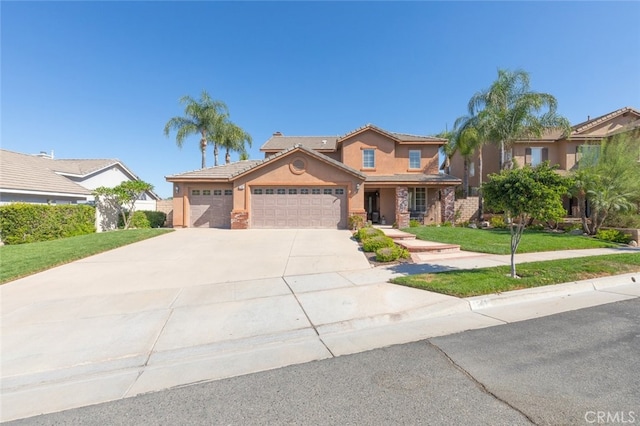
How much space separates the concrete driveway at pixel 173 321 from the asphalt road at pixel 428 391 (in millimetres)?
331

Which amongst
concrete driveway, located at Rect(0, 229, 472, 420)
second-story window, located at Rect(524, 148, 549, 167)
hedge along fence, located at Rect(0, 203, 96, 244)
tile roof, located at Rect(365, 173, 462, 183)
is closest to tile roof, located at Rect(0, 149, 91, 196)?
hedge along fence, located at Rect(0, 203, 96, 244)

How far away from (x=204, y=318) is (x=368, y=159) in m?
17.7

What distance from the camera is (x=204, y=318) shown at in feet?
15.6

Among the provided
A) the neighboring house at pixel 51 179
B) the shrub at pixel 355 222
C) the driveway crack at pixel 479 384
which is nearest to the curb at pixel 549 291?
→ the driveway crack at pixel 479 384

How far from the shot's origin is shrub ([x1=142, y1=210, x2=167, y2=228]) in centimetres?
1969

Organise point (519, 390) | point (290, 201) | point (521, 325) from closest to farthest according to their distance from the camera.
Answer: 1. point (519, 390)
2. point (521, 325)
3. point (290, 201)

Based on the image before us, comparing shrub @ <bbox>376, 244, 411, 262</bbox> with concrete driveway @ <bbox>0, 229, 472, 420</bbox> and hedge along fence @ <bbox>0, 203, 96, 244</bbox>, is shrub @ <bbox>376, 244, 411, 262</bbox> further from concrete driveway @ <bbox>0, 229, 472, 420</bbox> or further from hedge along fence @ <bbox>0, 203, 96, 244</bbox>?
hedge along fence @ <bbox>0, 203, 96, 244</bbox>

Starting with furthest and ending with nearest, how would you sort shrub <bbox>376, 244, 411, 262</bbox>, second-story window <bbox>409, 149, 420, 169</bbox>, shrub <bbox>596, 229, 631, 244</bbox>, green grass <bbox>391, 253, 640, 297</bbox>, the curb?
second-story window <bbox>409, 149, 420, 169</bbox> < shrub <bbox>596, 229, 631, 244</bbox> < shrub <bbox>376, 244, 411, 262</bbox> < green grass <bbox>391, 253, 640, 297</bbox> < the curb

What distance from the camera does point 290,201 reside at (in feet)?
57.0

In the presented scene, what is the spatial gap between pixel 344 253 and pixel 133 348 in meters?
7.07

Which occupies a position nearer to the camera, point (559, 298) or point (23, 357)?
point (23, 357)

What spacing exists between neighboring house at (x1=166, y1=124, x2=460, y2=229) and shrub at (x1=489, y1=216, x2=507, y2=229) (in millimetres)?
2855

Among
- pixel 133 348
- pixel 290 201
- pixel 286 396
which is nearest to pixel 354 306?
pixel 286 396

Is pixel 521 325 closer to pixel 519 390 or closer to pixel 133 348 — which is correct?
pixel 519 390
